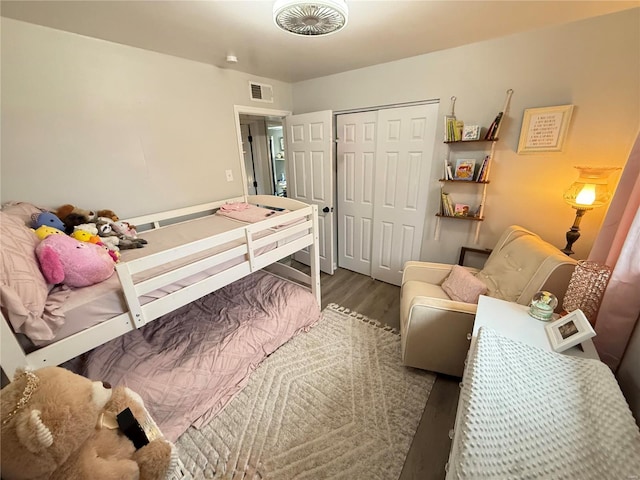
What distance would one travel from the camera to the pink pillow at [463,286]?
5.57 ft

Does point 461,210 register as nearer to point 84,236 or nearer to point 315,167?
point 315,167

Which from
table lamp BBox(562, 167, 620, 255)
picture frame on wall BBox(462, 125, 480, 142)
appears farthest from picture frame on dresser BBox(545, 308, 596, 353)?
picture frame on wall BBox(462, 125, 480, 142)

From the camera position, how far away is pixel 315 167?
2928 millimetres

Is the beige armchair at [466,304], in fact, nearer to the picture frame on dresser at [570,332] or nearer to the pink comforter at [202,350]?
the picture frame on dresser at [570,332]

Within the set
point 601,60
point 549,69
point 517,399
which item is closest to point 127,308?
point 517,399

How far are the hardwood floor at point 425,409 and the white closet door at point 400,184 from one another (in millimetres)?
461

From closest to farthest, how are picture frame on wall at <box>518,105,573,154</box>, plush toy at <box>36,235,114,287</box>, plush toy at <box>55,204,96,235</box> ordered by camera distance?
plush toy at <box>36,235,114,287</box> → plush toy at <box>55,204,96,235</box> → picture frame on wall at <box>518,105,573,154</box>

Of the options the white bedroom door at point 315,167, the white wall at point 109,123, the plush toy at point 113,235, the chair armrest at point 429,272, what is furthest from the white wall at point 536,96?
the plush toy at point 113,235

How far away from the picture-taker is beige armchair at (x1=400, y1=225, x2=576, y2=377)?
1.41 meters

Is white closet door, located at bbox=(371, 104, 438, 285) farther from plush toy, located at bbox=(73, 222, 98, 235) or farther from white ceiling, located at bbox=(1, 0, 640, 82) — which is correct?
plush toy, located at bbox=(73, 222, 98, 235)

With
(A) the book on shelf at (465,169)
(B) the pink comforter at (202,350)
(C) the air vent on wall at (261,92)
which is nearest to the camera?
(B) the pink comforter at (202,350)

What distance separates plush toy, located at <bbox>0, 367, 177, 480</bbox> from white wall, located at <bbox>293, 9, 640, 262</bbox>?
8.46 ft

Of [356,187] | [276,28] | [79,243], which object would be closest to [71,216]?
[79,243]

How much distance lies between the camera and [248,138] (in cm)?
402
